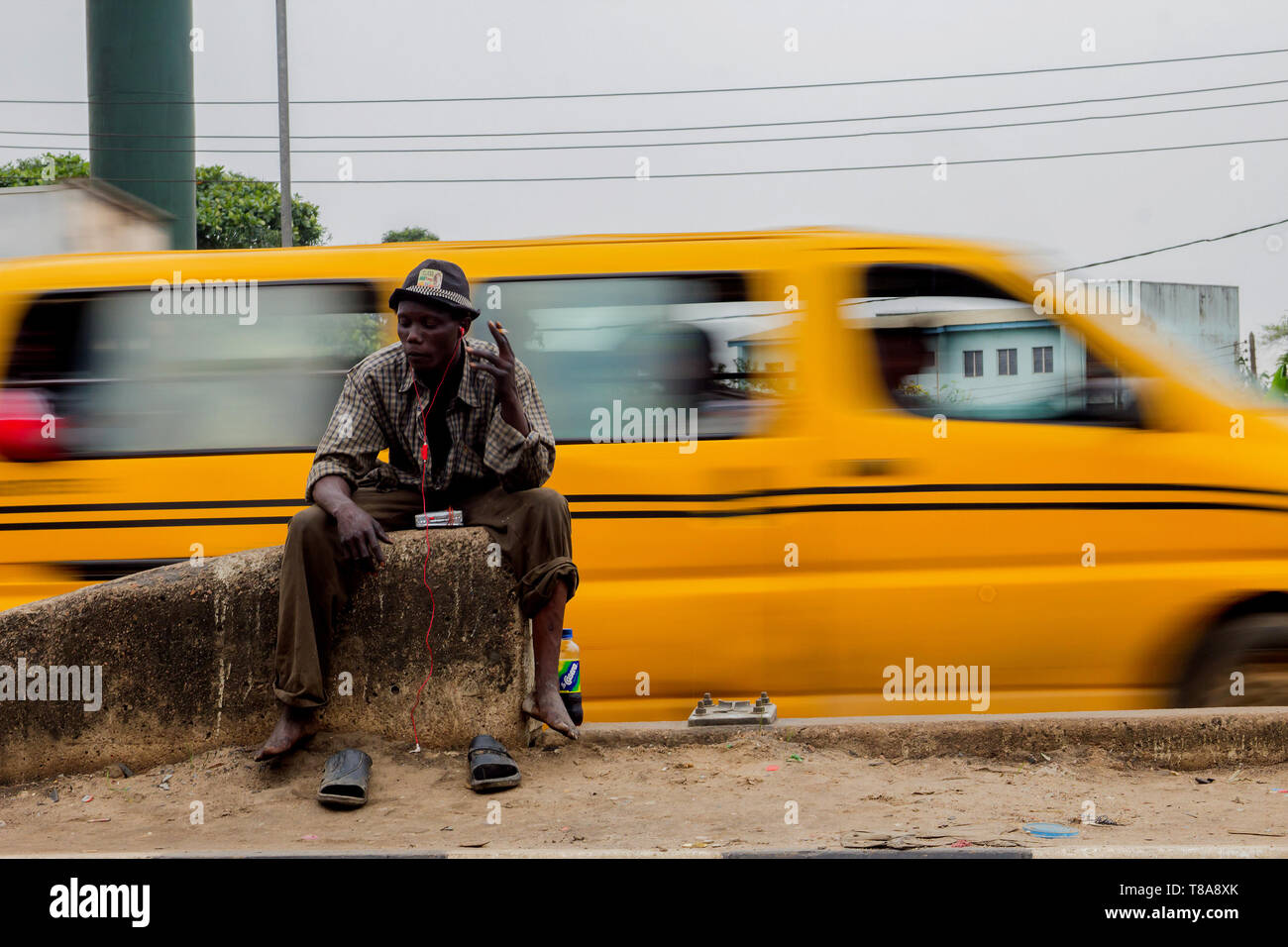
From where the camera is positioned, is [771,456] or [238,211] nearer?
[771,456]

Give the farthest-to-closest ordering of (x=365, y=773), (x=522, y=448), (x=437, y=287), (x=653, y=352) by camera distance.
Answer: (x=653, y=352)
(x=437, y=287)
(x=522, y=448)
(x=365, y=773)

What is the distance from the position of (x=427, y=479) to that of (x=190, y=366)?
5.09ft

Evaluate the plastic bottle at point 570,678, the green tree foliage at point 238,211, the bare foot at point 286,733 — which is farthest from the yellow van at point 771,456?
the green tree foliage at point 238,211

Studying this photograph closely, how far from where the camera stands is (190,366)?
16.7 feet

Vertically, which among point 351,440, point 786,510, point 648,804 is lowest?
point 648,804

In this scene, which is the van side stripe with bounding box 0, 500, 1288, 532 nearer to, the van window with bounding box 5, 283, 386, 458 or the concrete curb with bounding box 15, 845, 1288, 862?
the van window with bounding box 5, 283, 386, 458

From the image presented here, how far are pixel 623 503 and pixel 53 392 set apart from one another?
2.37 meters

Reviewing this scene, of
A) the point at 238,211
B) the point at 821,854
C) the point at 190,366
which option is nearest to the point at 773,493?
the point at 821,854

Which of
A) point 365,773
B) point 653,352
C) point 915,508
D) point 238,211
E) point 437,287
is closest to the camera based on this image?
point 365,773

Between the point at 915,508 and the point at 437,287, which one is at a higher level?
the point at 437,287

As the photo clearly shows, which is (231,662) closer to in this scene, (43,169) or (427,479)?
(427,479)

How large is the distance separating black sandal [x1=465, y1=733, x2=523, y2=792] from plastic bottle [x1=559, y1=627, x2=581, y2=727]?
62cm

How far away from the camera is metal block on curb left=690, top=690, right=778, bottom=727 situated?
4207 mm
